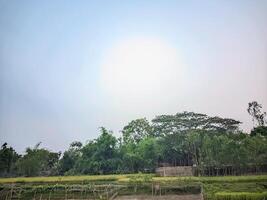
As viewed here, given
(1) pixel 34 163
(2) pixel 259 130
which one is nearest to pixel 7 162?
(1) pixel 34 163

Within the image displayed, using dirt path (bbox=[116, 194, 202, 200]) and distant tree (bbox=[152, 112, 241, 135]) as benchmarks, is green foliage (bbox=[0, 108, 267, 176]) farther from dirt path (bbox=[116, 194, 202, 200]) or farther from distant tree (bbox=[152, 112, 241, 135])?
dirt path (bbox=[116, 194, 202, 200])

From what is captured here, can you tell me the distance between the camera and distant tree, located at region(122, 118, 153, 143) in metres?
19.0

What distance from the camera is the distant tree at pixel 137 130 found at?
19.0 meters

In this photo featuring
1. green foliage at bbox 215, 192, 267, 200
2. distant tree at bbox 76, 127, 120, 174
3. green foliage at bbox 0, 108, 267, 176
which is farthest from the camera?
distant tree at bbox 76, 127, 120, 174

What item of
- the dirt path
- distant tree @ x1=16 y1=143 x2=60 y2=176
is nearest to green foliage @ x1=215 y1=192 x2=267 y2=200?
the dirt path

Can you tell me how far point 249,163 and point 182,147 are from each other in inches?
156

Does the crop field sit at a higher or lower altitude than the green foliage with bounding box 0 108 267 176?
lower

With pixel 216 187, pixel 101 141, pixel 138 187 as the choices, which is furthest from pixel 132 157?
pixel 216 187

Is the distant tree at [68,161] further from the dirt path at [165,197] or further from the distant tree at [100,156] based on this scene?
the dirt path at [165,197]

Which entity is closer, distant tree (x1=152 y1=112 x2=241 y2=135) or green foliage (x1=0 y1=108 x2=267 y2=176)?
green foliage (x1=0 y1=108 x2=267 y2=176)

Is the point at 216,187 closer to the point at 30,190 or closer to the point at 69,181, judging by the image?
the point at 69,181

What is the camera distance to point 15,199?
10.7 m

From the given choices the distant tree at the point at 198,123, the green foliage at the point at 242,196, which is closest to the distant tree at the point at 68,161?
the distant tree at the point at 198,123

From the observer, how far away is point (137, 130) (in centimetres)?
1942
